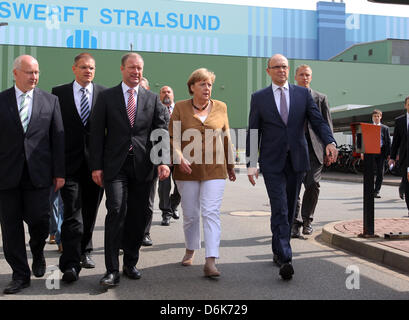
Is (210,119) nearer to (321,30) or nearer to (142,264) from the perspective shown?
(142,264)

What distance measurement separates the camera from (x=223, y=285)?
422cm

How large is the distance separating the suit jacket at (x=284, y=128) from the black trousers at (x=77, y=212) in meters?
1.71

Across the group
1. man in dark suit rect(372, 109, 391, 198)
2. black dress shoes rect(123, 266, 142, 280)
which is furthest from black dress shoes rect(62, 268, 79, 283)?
man in dark suit rect(372, 109, 391, 198)

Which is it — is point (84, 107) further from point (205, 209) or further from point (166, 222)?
→ point (166, 222)

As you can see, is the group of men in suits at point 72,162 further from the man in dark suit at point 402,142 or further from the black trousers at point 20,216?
the man in dark suit at point 402,142

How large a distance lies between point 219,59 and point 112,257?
42302 mm

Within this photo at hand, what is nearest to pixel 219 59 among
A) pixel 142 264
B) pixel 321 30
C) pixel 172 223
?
pixel 321 30

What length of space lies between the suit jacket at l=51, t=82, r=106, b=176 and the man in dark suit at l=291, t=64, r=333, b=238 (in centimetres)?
294

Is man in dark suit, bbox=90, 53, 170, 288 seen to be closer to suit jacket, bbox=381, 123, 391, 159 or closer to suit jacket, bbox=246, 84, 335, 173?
suit jacket, bbox=246, 84, 335, 173

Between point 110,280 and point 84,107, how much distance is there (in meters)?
1.71

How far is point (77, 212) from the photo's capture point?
4.51 meters

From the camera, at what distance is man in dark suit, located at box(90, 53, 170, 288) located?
4.27 metres

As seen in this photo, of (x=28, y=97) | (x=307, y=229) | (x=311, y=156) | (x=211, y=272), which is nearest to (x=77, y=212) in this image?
(x=28, y=97)
